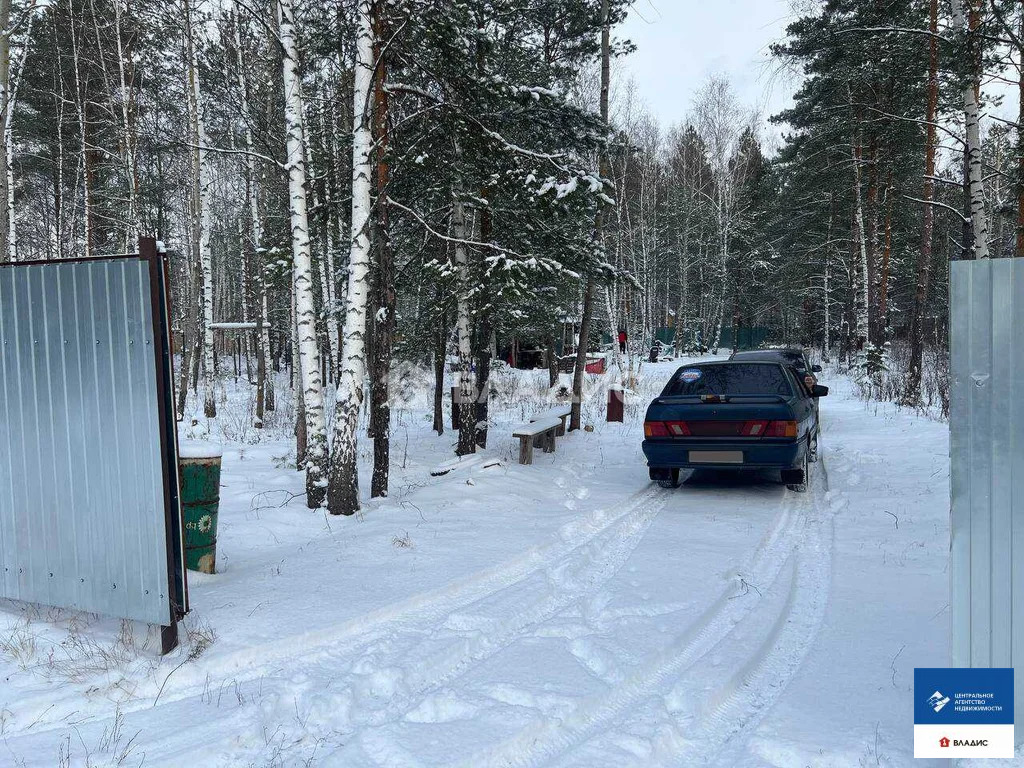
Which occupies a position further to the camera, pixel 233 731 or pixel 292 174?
pixel 292 174

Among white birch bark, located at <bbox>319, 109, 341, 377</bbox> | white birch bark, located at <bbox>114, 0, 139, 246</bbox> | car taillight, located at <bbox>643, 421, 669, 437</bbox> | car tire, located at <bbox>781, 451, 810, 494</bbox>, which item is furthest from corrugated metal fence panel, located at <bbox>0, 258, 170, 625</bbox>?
white birch bark, located at <bbox>114, 0, 139, 246</bbox>

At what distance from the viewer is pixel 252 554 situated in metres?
5.88

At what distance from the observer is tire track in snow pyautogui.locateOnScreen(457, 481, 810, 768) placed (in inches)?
113

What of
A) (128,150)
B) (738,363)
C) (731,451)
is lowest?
(731,451)

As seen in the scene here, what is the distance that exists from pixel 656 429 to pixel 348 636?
519 centimetres

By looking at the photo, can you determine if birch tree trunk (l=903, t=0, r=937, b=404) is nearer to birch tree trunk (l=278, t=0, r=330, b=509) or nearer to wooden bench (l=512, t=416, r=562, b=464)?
wooden bench (l=512, t=416, r=562, b=464)

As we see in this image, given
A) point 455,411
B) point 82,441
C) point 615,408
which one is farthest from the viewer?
point 615,408

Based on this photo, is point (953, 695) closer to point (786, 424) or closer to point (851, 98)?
point (786, 424)

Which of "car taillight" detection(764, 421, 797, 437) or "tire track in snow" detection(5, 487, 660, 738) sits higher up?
"car taillight" detection(764, 421, 797, 437)

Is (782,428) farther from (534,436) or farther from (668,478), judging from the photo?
(534,436)

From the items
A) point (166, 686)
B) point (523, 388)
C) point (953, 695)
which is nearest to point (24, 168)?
point (523, 388)

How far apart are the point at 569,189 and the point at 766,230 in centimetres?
3663

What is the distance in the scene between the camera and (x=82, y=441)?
12.8ft

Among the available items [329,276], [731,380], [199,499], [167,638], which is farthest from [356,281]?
[329,276]
